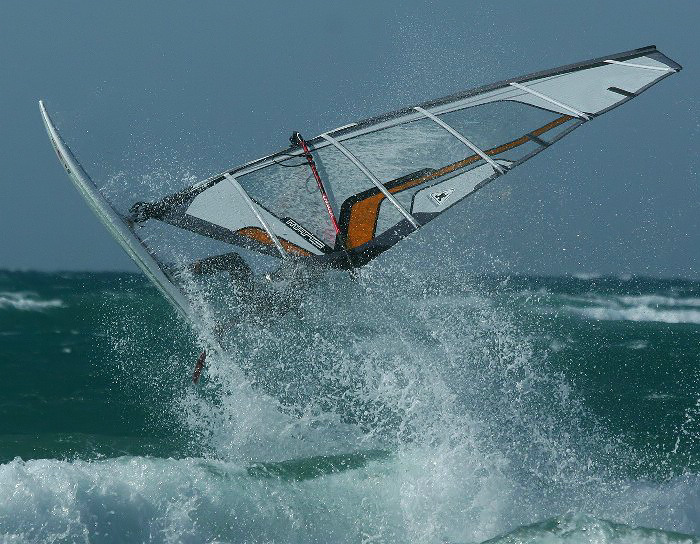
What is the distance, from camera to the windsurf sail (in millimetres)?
6906

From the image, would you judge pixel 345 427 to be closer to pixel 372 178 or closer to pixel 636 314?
pixel 372 178

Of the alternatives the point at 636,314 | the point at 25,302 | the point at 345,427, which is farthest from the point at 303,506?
the point at 636,314

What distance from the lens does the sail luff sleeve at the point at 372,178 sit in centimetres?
704

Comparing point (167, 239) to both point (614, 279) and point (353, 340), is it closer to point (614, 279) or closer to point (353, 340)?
point (353, 340)

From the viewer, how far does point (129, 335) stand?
9133 millimetres

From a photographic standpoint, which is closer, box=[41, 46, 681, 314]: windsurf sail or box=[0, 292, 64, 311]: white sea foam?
box=[41, 46, 681, 314]: windsurf sail

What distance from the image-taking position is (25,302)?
10055mm

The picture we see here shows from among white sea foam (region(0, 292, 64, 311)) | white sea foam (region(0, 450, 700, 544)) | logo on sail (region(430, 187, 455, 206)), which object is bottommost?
white sea foam (region(0, 450, 700, 544))

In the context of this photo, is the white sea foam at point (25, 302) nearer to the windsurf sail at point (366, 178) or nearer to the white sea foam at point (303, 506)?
the windsurf sail at point (366, 178)

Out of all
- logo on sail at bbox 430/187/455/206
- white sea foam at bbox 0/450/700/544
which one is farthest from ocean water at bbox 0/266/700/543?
logo on sail at bbox 430/187/455/206

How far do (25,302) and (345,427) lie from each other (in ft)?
16.3

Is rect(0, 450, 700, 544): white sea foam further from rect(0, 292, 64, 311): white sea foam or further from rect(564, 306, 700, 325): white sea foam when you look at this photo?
rect(564, 306, 700, 325): white sea foam

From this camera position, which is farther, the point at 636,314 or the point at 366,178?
the point at 636,314

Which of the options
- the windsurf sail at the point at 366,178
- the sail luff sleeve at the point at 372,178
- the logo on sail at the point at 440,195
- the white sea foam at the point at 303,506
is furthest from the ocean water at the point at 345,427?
the logo on sail at the point at 440,195
